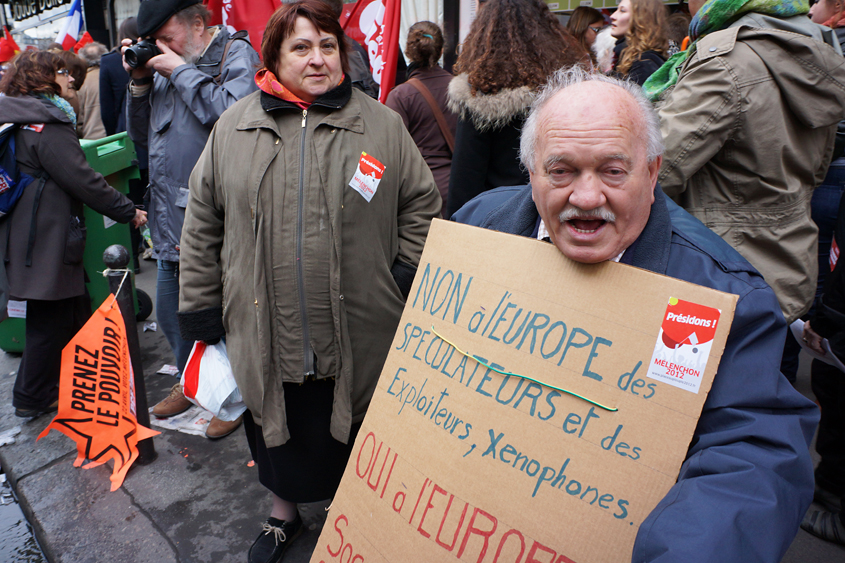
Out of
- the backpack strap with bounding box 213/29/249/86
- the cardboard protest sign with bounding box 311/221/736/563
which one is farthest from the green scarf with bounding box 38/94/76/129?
the cardboard protest sign with bounding box 311/221/736/563

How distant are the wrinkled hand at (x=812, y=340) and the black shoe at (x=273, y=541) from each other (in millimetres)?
2197

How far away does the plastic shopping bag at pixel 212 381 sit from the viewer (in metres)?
2.14

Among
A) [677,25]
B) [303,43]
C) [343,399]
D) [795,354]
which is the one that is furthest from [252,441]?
[677,25]

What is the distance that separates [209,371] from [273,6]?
3108 mm

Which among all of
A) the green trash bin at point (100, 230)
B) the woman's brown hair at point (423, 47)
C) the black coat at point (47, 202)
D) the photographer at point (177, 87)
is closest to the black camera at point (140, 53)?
the photographer at point (177, 87)

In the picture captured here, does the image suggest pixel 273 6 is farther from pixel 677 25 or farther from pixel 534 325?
pixel 534 325

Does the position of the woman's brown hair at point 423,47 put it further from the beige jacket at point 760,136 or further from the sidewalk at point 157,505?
the sidewalk at point 157,505

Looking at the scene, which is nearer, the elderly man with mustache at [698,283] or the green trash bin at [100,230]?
the elderly man with mustache at [698,283]

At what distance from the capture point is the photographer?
8.87ft

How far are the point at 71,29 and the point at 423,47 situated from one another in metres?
7.85

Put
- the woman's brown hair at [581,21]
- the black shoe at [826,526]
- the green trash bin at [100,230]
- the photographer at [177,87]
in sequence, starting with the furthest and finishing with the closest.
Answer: the woman's brown hair at [581,21] → the green trash bin at [100,230] → the photographer at [177,87] → the black shoe at [826,526]

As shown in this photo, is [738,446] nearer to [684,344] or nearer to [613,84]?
[684,344]

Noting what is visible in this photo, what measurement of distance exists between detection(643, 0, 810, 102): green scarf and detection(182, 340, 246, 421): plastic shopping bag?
193 cm

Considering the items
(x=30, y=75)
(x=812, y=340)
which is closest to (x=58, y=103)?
(x=30, y=75)
